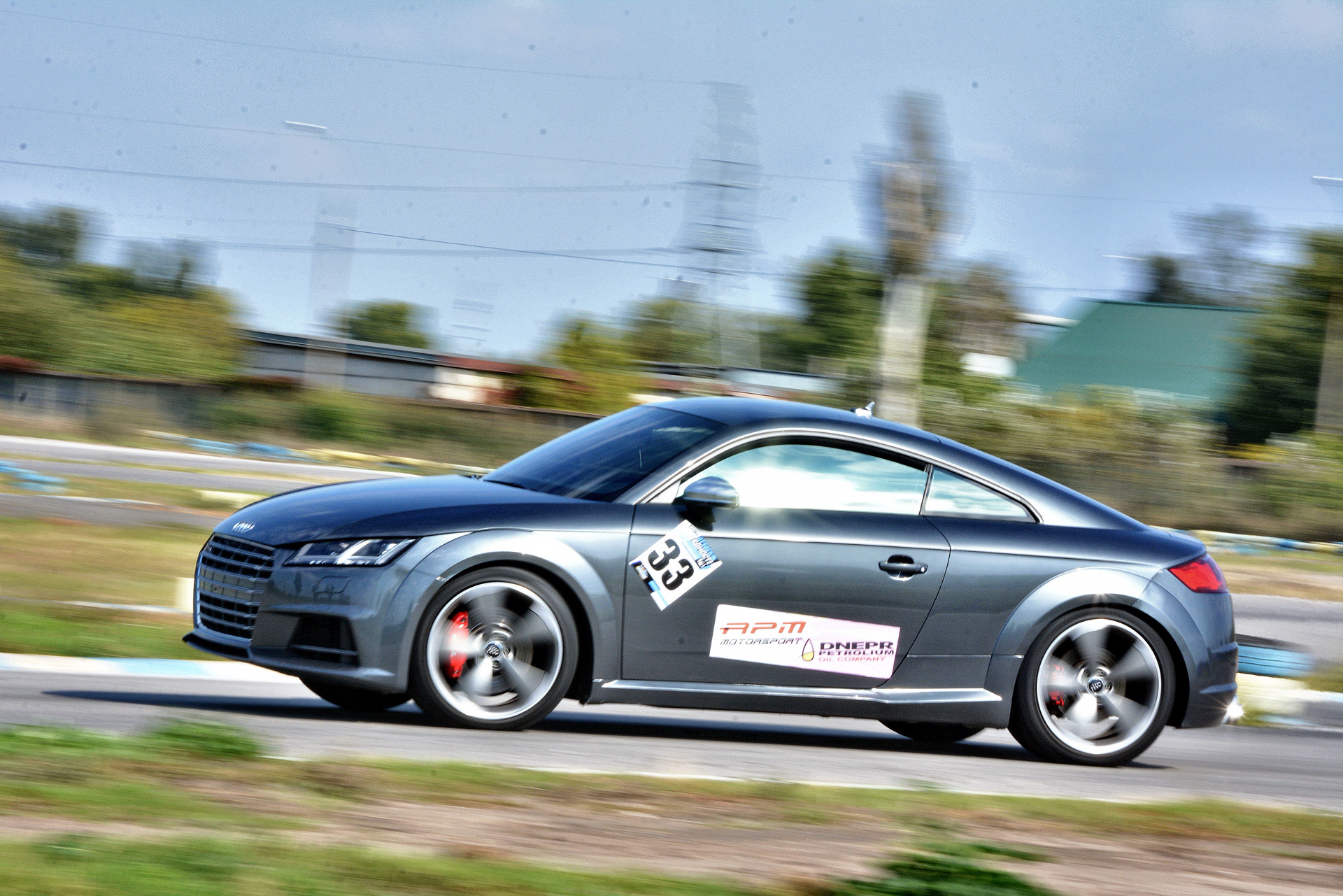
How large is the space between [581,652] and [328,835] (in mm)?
2194

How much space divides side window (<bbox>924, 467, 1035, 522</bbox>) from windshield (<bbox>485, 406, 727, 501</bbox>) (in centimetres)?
100

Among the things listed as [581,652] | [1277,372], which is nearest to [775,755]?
[581,652]

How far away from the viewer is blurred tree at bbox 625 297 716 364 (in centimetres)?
4581

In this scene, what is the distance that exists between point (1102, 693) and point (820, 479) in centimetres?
162

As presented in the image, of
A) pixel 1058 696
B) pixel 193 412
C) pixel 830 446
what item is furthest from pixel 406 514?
pixel 193 412

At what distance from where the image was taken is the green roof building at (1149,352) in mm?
51969

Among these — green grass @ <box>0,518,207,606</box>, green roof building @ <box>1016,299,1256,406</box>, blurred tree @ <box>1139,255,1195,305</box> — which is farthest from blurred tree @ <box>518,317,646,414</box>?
blurred tree @ <box>1139,255,1195,305</box>

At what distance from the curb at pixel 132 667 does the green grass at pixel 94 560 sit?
5.80 ft

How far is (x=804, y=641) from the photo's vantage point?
6168 mm

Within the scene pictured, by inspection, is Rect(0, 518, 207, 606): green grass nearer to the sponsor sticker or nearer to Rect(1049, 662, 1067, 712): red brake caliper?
the sponsor sticker

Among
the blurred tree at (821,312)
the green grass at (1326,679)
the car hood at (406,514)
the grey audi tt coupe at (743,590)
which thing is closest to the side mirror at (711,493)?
the grey audi tt coupe at (743,590)

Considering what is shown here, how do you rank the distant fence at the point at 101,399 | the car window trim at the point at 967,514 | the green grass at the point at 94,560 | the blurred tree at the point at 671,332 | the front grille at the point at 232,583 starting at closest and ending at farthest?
the front grille at the point at 232,583 → the car window trim at the point at 967,514 → the green grass at the point at 94,560 → the distant fence at the point at 101,399 → the blurred tree at the point at 671,332

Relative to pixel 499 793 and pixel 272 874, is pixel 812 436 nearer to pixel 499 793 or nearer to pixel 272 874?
pixel 499 793

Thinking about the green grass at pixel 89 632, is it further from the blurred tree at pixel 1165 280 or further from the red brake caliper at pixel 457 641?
the blurred tree at pixel 1165 280
